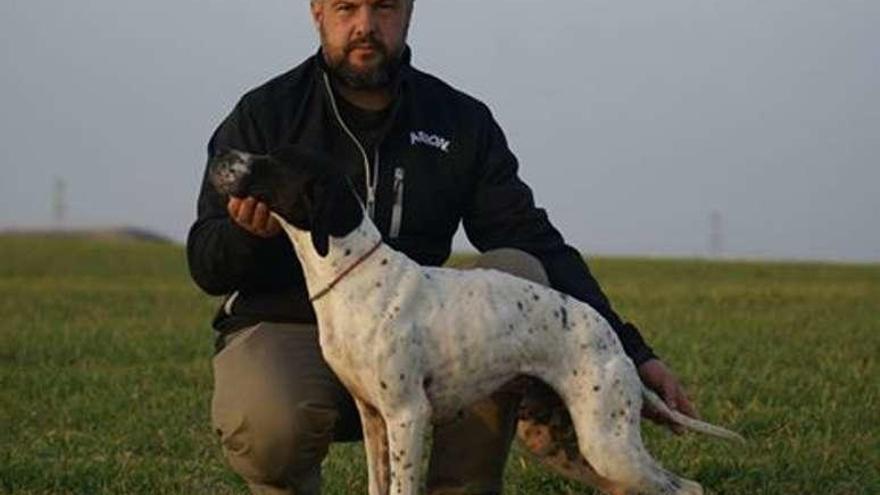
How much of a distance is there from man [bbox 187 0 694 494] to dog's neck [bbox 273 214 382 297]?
515 mm

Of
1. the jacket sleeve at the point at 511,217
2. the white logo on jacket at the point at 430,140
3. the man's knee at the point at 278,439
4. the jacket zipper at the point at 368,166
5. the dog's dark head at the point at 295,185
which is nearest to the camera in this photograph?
the dog's dark head at the point at 295,185

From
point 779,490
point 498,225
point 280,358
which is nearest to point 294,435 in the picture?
point 280,358

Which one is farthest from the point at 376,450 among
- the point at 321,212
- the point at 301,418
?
the point at 321,212

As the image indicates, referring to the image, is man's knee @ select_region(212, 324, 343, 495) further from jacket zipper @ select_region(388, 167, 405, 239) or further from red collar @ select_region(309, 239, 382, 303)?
red collar @ select_region(309, 239, 382, 303)

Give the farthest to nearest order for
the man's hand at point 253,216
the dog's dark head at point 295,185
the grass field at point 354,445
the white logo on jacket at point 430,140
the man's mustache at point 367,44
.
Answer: the grass field at point 354,445 < the white logo on jacket at point 430,140 < the man's mustache at point 367,44 < the man's hand at point 253,216 < the dog's dark head at point 295,185

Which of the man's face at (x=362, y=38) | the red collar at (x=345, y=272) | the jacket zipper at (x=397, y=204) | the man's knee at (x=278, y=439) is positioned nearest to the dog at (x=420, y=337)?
the red collar at (x=345, y=272)

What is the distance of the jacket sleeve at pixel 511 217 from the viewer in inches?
275

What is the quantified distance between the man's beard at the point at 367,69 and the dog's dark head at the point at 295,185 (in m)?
1.04

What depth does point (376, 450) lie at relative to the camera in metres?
6.26

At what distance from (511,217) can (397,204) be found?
50 centimetres

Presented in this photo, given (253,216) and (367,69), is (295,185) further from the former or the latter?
(367,69)

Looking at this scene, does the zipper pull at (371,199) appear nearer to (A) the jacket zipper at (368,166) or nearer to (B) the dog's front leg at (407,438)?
(A) the jacket zipper at (368,166)

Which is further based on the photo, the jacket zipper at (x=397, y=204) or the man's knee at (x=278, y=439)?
the jacket zipper at (x=397, y=204)

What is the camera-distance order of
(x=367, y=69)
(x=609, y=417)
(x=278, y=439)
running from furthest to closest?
(x=367, y=69) < (x=278, y=439) < (x=609, y=417)
